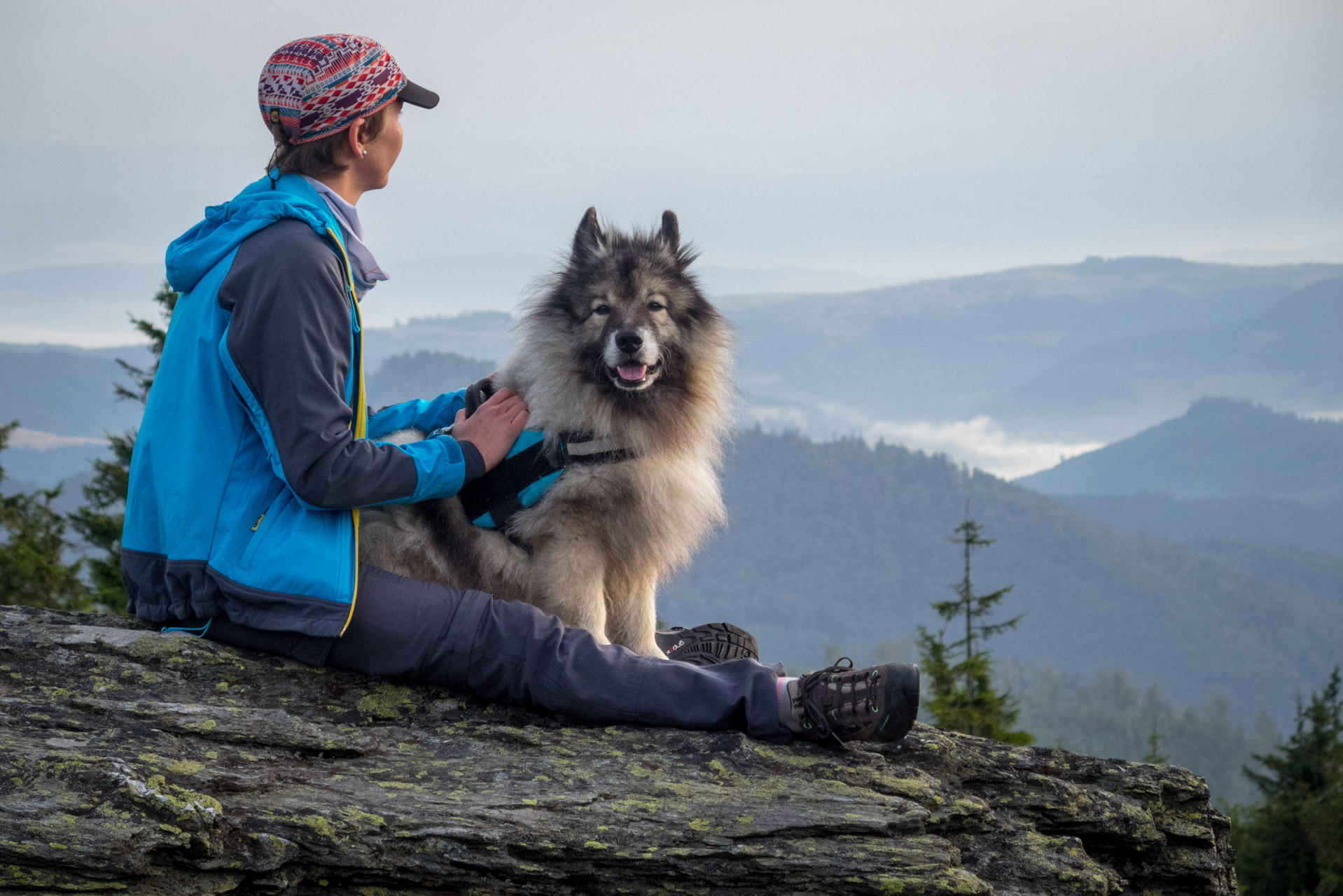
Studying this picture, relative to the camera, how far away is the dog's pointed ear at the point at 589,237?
6.03 m

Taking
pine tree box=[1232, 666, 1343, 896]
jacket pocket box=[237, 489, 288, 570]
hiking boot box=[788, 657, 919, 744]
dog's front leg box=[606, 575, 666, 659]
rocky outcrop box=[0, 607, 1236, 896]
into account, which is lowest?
pine tree box=[1232, 666, 1343, 896]

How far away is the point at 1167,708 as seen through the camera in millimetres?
149125

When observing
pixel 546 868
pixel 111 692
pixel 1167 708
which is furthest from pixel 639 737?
pixel 1167 708

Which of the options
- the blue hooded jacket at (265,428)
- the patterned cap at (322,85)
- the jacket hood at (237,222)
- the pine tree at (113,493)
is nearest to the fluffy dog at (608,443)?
the blue hooded jacket at (265,428)

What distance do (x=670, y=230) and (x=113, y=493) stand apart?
62.8 feet

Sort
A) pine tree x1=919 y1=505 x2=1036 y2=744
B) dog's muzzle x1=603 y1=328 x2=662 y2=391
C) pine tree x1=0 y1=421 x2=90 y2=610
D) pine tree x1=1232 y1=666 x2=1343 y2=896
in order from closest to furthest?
dog's muzzle x1=603 y1=328 x2=662 y2=391 → pine tree x1=0 y1=421 x2=90 y2=610 → pine tree x1=919 y1=505 x2=1036 y2=744 → pine tree x1=1232 y1=666 x2=1343 y2=896

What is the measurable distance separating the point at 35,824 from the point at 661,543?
10.6 feet

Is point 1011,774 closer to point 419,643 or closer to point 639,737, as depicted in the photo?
point 639,737

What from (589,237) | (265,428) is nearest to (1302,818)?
(589,237)

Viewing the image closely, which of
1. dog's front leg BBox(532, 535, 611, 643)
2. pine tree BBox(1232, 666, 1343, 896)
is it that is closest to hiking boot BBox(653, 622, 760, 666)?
dog's front leg BBox(532, 535, 611, 643)

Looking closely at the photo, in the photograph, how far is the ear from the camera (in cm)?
620

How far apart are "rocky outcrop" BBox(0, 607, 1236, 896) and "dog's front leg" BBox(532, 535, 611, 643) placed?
727mm

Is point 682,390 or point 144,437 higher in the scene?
point 682,390

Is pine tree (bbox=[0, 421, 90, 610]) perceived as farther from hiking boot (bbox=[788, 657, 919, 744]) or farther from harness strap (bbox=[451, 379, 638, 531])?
hiking boot (bbox=[788, 657, 919, 744])
